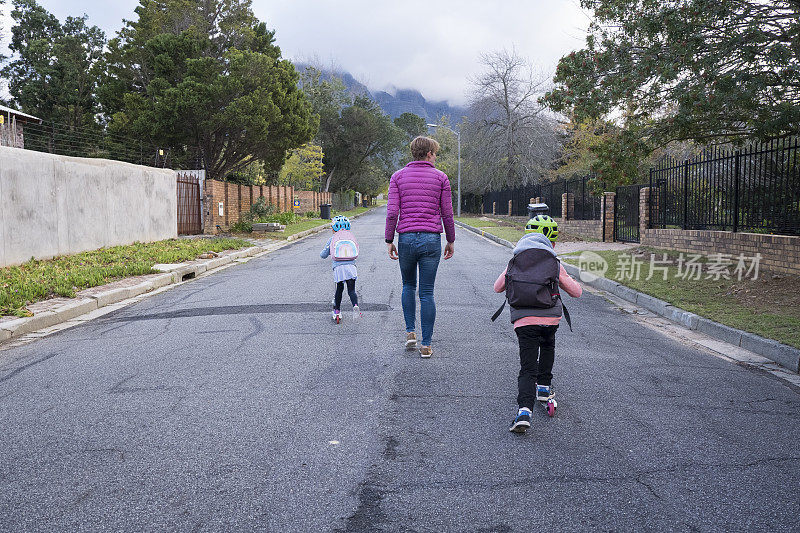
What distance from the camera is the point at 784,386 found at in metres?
5.22

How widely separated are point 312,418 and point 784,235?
9089mm

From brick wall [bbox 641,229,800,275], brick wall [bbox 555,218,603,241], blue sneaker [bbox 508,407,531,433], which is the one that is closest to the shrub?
brick wall [bbox 555,218,603,241]

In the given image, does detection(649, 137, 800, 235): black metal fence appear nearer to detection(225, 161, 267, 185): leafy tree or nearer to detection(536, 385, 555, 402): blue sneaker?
detection(536, 385, 555, 402): blue sneaker

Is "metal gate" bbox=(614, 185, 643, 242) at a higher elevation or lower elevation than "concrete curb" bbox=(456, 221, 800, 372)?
higher

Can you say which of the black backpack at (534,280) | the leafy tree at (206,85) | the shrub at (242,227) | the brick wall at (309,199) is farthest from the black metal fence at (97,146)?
the black backpack at (534,280)

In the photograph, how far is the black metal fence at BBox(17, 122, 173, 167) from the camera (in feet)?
80.9

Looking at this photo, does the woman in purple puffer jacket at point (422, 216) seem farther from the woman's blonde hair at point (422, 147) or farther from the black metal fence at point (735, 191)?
the black metal fence at point (735, 191)

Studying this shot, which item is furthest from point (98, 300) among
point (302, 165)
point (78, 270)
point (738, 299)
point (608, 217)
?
point (302, 165)

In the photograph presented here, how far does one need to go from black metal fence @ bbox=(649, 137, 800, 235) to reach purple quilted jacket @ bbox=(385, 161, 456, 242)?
652 centimetres

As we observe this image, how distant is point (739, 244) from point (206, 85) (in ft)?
61.4

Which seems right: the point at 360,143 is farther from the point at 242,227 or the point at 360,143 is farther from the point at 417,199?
the point at 417,199

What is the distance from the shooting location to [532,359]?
13.1ft

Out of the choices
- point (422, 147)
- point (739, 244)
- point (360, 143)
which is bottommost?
point (739, 244)

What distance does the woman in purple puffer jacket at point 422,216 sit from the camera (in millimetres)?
5652
